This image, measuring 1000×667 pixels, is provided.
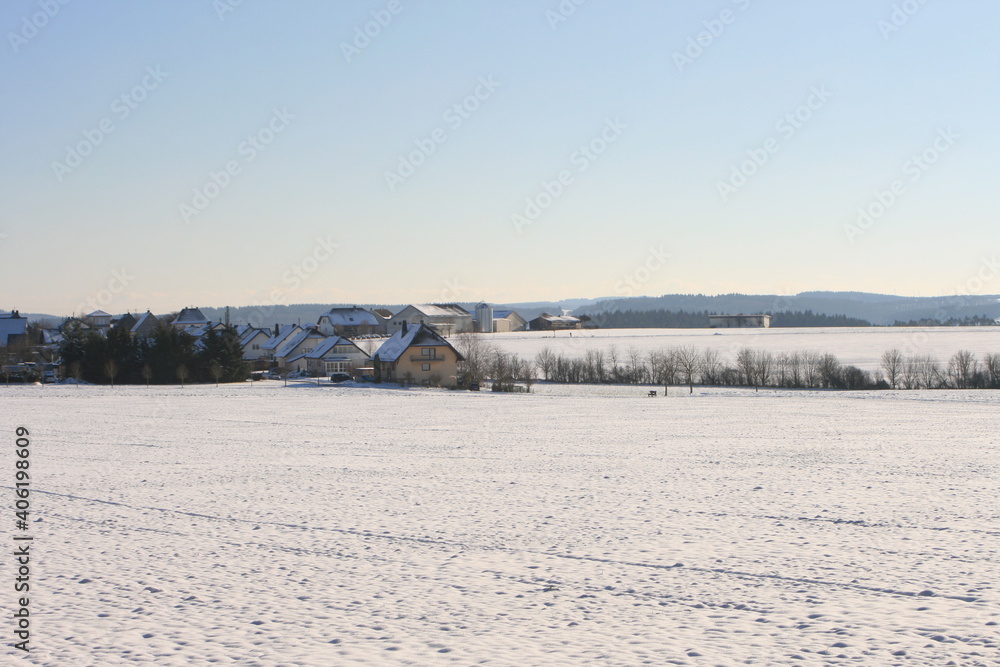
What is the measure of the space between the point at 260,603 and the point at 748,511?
11.0 m

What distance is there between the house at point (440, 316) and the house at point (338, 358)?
53.0 m

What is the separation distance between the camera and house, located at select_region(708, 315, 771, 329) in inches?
6973

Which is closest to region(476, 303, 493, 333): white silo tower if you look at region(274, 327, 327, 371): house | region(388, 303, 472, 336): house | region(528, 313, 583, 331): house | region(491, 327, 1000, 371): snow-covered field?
region(388, 303, 472, 336): house

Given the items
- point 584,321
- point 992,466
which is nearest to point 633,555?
point 992,466

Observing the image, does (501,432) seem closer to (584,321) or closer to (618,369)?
(618,369)

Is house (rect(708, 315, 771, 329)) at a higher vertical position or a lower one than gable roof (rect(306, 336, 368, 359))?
higher

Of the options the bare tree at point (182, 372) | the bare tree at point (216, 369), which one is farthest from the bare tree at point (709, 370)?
the bare tree at point (182, 372)

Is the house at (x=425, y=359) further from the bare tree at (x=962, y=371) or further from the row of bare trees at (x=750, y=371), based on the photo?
the bare tree at (x=962, y=371)

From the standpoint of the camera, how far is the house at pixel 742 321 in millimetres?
177125

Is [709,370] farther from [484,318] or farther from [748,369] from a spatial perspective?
[484,318]

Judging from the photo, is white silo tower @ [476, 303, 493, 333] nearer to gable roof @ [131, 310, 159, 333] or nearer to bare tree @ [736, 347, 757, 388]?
gable roof @ [131, 310, 159, 333]

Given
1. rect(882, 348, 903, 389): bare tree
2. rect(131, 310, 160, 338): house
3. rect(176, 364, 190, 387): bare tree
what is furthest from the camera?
rect(131, 310, 160, 338): house

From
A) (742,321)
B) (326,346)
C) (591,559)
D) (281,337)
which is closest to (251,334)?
(281,337)

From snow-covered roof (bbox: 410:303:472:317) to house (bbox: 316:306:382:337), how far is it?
18.0 m
